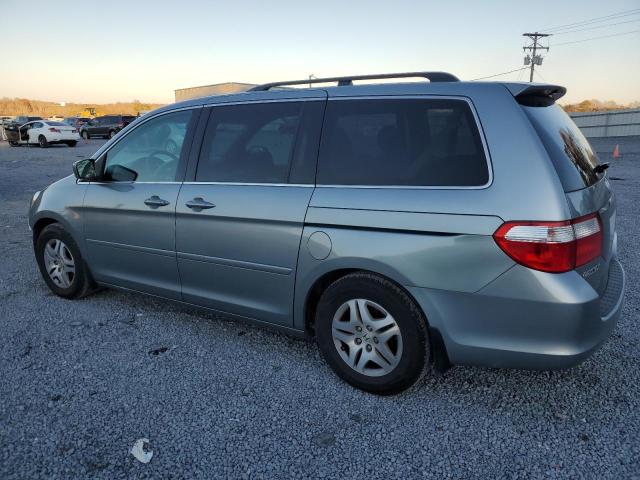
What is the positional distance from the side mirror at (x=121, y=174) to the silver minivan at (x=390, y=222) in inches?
4.3

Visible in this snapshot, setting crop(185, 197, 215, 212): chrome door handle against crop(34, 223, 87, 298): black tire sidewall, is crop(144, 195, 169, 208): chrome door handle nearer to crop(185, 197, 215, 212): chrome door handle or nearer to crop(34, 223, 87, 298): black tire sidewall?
crop(185, 197, 215, 212): chrome door handle

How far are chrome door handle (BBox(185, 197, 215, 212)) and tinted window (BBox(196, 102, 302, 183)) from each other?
0.17 meters

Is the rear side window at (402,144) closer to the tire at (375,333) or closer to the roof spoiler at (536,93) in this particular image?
the roof spoiler at (536,93)

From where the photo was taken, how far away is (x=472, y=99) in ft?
8.33

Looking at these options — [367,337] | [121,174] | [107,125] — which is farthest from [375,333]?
[107,125]

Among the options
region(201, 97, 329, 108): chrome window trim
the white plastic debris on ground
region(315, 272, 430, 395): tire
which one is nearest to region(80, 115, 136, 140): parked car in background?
region(201, 97, 329, 108): chrome window trim

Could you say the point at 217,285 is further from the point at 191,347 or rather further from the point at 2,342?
the point at 2,342

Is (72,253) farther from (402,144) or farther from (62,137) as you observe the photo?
(62,137)

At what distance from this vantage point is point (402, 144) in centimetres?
272

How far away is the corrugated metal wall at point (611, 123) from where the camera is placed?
33500mm

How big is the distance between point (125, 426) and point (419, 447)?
1559 mm

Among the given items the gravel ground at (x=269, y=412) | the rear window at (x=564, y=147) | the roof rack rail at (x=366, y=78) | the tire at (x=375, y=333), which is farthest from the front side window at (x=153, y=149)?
the rear window at (x=564, y=147)

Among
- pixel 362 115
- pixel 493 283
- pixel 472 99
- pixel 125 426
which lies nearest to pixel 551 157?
pixel 472 99

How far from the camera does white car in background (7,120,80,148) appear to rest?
2702 centimetres
